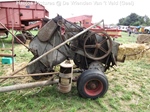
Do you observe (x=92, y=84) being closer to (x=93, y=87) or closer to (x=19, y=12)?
(x=93, y=87)

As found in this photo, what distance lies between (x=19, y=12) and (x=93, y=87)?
814 centimetres

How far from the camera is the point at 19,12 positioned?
9305 mm

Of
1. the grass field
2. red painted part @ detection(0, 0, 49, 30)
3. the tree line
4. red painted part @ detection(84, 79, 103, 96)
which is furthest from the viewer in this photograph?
the tree line

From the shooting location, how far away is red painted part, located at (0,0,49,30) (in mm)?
8953

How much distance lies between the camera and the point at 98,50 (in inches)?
137

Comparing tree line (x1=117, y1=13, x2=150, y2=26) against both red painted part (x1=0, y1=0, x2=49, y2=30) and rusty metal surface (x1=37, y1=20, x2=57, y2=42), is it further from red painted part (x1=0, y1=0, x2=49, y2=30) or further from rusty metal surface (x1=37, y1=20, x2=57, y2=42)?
rusty metal surface (x1=37, y1=20, x2=57, y2=42)

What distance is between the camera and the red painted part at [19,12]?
8953 millimetres

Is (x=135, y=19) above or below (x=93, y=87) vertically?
above

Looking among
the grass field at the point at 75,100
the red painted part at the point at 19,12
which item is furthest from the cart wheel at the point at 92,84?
the red painted part at the point at 19,12

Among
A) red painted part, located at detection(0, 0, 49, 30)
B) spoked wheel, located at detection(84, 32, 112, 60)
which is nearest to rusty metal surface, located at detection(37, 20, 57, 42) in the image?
spoked wheel, located at detection(84, 32, 112, 60)

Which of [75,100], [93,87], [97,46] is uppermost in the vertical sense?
[97,46]


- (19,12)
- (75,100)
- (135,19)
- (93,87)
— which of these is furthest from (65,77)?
(135,19)

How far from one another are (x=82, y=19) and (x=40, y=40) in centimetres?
276

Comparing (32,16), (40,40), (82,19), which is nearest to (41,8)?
(32,16)
